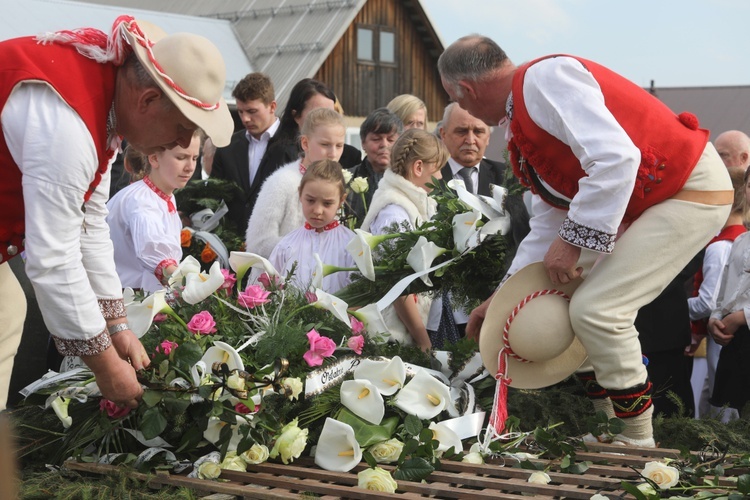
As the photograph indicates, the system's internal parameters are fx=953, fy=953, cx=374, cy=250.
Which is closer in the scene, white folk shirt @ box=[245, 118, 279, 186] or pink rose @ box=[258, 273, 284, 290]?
pink rose @ box=[258, 273, 284, 290]

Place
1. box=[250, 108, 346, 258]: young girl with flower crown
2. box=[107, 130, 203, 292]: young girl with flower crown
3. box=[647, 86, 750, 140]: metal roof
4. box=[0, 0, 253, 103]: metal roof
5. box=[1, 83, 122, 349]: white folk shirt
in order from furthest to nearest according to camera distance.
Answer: box=[0, 0, 253, 103]: metal roof < box=[647, 86, 750, 140]: metal roof < box=[250, 108, 346, 258]: young girl with flower crown < box=[107, 130, 203, 292]: young girl with flower crown < box=[1, 83, 122, 349]: white folk shirt

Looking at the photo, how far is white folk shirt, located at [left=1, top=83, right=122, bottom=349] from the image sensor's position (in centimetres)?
242

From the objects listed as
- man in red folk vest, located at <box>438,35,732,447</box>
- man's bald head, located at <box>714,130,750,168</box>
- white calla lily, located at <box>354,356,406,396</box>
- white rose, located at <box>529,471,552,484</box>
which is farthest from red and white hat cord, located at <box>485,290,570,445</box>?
man's bald head, located at <box>714,130,750,168</box>

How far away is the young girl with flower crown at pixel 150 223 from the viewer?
4613 millimetres

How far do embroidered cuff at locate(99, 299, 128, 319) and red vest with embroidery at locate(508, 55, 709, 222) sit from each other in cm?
147

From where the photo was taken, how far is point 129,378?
109 inches

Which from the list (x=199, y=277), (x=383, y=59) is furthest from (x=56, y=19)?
(x=199, y=277)

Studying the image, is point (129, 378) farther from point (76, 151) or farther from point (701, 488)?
point (701, 488)

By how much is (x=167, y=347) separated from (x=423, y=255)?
1201mm

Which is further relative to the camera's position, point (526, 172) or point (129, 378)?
point (526, 172)

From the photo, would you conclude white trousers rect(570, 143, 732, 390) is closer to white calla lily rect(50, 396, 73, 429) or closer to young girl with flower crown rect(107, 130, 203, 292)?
white calla lily rect(50, 396, 73, 429)

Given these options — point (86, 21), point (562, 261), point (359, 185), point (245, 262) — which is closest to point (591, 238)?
point (562, 261)

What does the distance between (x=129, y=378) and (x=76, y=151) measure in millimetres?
710

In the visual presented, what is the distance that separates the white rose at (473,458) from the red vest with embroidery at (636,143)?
3.17ft
